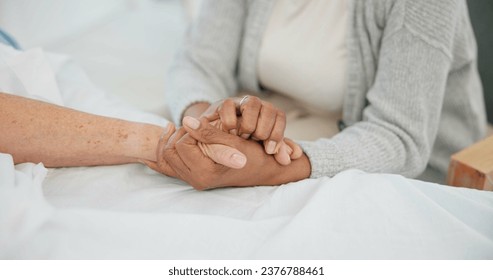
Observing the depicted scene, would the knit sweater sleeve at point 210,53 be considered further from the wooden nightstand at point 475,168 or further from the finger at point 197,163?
Answer: the wooden nightstand at point 475,168

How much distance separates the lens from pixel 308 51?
1034mm

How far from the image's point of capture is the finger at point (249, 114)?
2.39ft

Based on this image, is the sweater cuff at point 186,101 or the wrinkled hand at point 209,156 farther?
the sweater cuff at point 186,101

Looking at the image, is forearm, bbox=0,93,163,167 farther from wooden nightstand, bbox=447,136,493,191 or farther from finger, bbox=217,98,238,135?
wooden nightstand, bbox=447,136,493,191

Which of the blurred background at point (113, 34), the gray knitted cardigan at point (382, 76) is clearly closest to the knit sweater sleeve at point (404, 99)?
the gray knitted cardigan at point (382, 76)

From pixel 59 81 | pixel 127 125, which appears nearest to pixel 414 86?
pixel 127 125

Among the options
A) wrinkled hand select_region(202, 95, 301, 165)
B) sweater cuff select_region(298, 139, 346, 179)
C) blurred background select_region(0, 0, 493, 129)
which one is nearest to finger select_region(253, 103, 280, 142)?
wrinkled hand select_region(202, 95, 301, 165)

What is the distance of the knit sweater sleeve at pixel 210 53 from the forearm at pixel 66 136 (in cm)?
31

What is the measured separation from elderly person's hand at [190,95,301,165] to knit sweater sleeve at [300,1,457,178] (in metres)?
0.09

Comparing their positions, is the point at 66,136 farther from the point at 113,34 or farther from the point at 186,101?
the point at 113,34

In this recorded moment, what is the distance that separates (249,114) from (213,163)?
0.33 ft

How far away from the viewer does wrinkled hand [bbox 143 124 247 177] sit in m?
0.68

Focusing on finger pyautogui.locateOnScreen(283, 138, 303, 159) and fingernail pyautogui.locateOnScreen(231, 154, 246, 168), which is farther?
finger pyautogui.locateOnScreen(283, 138, 303, 159)
